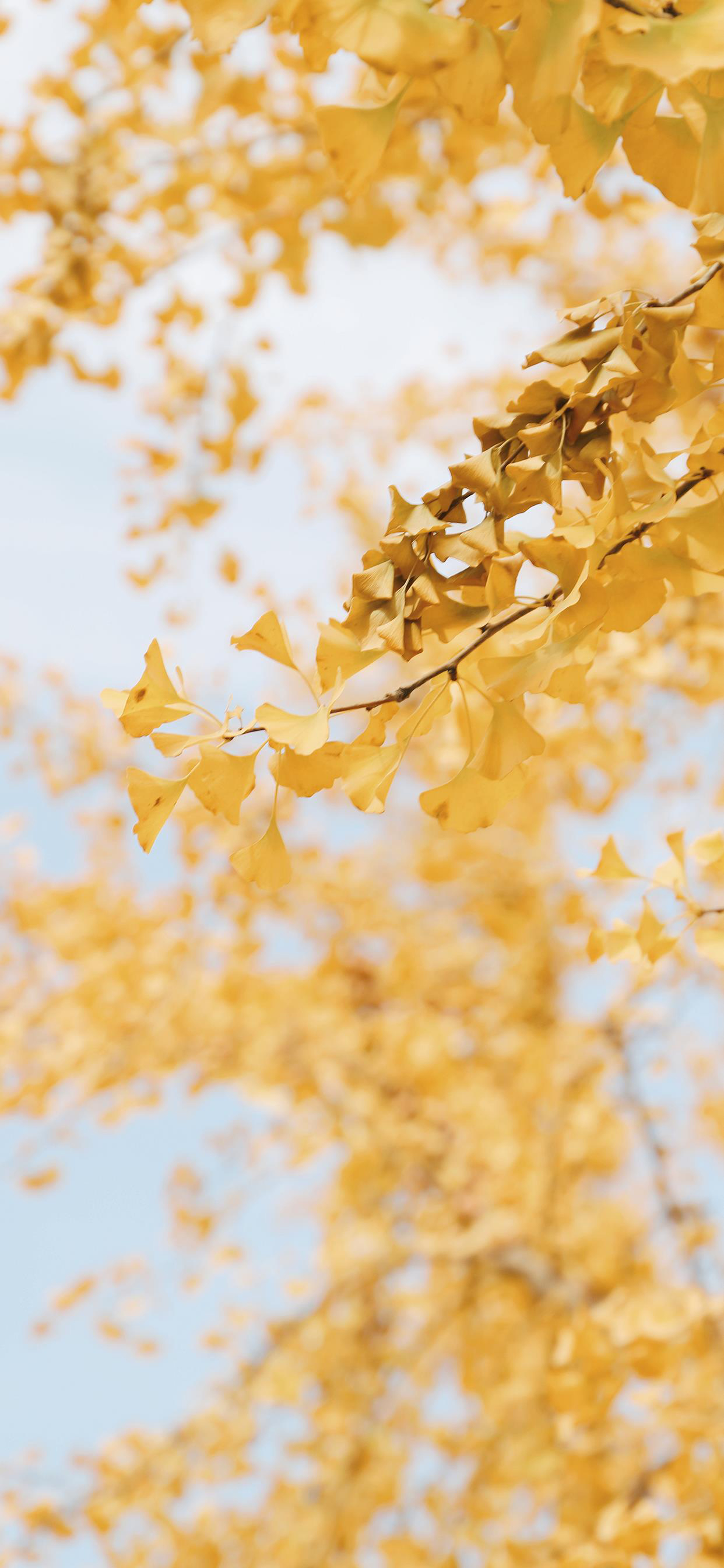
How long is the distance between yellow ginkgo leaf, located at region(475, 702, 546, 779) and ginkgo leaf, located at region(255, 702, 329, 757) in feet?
0.24

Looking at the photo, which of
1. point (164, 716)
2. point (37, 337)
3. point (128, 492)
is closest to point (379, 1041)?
point (128, 492)

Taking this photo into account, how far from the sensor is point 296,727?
485mm

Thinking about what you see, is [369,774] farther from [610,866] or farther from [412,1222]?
[412,1222]

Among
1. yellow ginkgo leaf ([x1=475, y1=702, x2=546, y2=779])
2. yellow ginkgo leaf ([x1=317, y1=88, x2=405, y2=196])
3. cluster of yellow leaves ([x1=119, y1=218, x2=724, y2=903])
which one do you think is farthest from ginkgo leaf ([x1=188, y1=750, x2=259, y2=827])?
yellow ginkgo leaf ([x1=317, y1=88, x2=405, y2=196])

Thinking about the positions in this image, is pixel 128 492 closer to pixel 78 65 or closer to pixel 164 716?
pixel 78 65

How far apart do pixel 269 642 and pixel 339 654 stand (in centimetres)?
5

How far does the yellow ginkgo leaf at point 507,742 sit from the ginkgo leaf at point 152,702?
0.14 m

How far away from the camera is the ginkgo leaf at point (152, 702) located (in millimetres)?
496

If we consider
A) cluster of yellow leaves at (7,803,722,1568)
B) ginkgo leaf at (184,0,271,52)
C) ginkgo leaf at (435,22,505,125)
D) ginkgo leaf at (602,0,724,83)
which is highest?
ginkgo leaf at (184,0,271,52)

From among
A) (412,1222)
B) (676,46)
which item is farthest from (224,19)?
(412,1222)

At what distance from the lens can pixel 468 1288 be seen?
2719 mm

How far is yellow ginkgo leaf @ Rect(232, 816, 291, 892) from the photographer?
511 millimetres

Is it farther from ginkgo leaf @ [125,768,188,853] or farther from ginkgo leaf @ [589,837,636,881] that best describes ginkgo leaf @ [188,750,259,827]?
ginkgo leaf @ [589,837,636,881]

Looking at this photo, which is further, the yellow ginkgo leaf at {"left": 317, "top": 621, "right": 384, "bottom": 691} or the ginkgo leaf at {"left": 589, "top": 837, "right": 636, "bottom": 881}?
the ginkgo leaf at {"left": 589, "top": 837, "right": 636, "bottom": 881}
